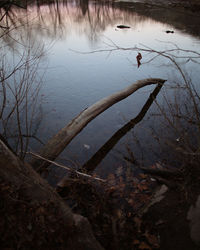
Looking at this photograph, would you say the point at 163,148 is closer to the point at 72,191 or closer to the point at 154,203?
the point at 154,203

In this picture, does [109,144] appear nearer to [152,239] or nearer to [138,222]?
[138,222]

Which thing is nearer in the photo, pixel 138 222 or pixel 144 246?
pixel 144 246

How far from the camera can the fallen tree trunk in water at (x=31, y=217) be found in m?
1.75

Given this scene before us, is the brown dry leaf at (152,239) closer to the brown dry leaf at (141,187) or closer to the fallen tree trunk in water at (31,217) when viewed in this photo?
the fallen tree trunk in water at (31,217)

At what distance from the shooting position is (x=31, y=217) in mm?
1874

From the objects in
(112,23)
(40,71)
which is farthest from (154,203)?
(112,23)

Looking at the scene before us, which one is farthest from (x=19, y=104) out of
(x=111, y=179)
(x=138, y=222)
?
(x=138, y=222)

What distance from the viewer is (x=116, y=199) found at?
10.8 feet

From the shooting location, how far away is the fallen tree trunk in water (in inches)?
68.9

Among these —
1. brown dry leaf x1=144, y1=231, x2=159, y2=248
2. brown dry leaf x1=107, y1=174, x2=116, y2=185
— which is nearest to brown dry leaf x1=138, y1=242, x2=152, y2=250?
brown dry leaf x1=144, y1=231, x2=159, y2=248

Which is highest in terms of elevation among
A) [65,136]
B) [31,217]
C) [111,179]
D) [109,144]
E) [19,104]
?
[19,104]

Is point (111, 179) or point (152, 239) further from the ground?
point (152, 239)

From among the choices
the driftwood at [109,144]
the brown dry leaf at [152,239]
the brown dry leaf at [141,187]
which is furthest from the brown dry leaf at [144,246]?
the driftwood at [109,144]

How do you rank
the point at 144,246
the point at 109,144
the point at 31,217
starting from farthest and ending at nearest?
the point at 109,144
the point at 144,246
the point at 31,217
